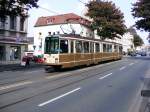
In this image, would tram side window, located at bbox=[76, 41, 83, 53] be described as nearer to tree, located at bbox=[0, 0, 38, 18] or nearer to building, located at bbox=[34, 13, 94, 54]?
tree, located at bbox=[0, 0, 38, 18]

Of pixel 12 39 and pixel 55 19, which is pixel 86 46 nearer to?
pixel 12 39

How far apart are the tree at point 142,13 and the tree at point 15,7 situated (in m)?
35.9

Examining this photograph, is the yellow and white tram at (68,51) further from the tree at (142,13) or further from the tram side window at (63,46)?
the tree at (142,13)

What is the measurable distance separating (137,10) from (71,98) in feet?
182

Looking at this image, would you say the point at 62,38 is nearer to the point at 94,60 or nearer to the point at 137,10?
the point at 94,60

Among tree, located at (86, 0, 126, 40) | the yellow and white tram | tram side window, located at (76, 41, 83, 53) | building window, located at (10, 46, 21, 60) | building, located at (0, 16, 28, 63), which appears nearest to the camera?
the yellow and white tram

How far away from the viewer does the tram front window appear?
27.8 meters

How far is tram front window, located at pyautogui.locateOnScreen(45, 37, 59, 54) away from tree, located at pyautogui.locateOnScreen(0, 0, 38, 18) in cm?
395

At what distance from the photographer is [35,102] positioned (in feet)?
39.3

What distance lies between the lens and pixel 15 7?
30.1 metres

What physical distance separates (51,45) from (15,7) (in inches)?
197

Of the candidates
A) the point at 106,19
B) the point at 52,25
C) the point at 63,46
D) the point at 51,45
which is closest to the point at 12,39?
the point at 51,45

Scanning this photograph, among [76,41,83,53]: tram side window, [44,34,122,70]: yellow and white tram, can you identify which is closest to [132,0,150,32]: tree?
[44,34,122,70]: yellow and white tram

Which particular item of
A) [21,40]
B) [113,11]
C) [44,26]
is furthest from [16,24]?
[44,26]
